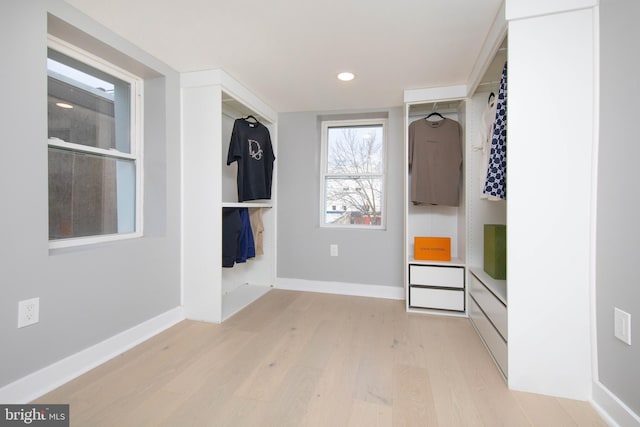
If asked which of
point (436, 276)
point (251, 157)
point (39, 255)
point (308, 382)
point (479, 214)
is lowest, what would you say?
point (308, 382)

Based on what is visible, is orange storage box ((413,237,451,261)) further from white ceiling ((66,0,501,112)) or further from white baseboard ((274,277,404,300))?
white ceiling ((66,0,501,112))

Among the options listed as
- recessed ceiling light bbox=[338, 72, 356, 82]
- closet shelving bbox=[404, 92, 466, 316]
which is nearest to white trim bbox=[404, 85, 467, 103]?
closet shelving bbox=[404, 92, 466, 316]

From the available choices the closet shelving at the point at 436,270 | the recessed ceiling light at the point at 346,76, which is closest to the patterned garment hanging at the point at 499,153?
the closet shelving at the point at 436,270

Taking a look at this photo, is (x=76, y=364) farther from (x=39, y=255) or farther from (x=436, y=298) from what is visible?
(x=436, y=298)

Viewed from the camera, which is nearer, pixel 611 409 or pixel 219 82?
pixel 611 409

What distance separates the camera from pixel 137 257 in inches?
77.9

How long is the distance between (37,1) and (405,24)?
76.2 inches

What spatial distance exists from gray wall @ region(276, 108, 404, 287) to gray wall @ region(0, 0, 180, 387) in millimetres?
1560

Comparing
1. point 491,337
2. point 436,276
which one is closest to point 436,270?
point 436,276

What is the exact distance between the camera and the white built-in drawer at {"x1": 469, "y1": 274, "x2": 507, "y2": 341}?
63.8 inches

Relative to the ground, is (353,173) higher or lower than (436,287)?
higher

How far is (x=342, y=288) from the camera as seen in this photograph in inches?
124

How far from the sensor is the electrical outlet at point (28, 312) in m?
1.35

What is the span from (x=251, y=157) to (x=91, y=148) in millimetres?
1222
